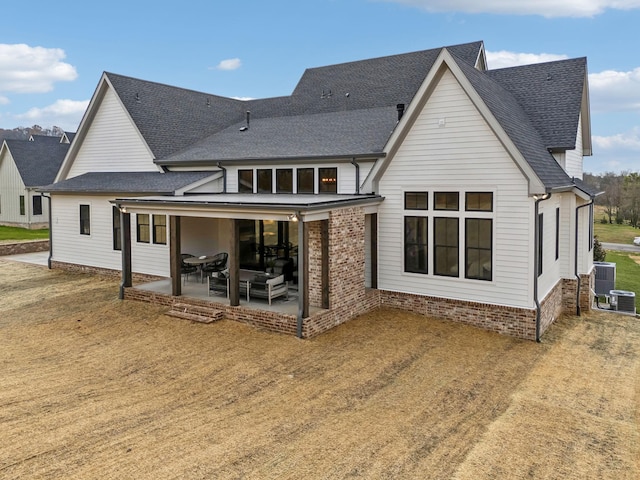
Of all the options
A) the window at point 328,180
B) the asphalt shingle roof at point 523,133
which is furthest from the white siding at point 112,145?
the asphalt shingle roof at point 523,133

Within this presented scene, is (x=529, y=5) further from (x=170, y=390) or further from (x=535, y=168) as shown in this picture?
(x=170, y=390)

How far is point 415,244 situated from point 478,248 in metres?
1.71

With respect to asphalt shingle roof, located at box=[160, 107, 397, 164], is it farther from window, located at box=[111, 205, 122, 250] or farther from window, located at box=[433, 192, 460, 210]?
window, located at box=[111, 205, 122, 250]

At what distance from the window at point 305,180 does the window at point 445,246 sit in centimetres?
447

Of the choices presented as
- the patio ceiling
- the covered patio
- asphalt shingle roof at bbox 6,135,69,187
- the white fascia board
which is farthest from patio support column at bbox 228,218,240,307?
asphalt shingle roof at bbox 6,135,69,187

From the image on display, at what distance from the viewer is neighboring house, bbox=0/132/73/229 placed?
33.8 m

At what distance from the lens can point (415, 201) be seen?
41.4ft

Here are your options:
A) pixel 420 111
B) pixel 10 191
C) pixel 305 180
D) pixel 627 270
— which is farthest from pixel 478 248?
pixel 10 191

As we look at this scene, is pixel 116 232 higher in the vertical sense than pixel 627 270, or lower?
higher

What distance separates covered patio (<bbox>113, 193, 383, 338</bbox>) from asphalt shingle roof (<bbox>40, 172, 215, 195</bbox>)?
1.91 meters

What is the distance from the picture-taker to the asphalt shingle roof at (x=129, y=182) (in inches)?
620

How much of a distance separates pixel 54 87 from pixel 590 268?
65976mm

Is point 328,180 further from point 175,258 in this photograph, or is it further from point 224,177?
point 175,258

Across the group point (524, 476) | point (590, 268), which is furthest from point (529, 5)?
point (524, 476)
